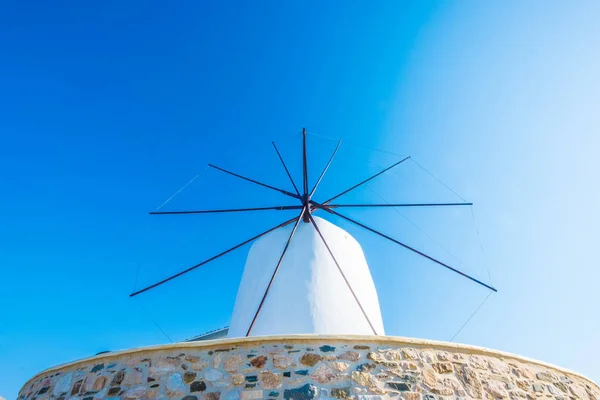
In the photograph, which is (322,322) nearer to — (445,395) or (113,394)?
(445,395)

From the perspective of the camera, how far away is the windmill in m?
5.13

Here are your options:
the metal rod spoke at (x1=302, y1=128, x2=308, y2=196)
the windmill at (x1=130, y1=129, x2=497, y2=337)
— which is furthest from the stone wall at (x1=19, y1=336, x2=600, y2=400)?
the metal rod spoke at (x1=302, y1=128, x2=308, y2=196)

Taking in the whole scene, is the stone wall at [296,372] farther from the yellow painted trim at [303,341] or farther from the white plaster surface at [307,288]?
the white plaster surface at [307,288]

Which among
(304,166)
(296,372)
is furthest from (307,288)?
(304,166)

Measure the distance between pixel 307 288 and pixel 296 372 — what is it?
232cm

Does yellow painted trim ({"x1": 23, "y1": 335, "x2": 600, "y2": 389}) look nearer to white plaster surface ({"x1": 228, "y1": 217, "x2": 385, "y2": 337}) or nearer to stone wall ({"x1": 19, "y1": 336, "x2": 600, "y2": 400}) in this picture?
stone wall ({"x1": 19, "y1": 336, "x2": 600, "y2": 400})

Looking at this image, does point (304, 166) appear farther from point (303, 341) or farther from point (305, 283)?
point (303, 341)

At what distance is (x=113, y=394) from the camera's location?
3.18 m

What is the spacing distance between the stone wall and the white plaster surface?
1.78 m

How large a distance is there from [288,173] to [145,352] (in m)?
4.95

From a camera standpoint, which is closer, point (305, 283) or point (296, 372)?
point (296, 372)

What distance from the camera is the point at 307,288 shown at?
5.39 m

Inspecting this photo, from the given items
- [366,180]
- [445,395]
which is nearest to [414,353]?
[445,395]

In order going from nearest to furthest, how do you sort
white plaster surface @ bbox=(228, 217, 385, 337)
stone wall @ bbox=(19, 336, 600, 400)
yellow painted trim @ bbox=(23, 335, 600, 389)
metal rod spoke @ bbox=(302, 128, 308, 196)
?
stone wall @ bbox=(19, 336, 600, 400) → yellow painted trim @ bbox=(23, 335, 600, 389) → white plaster surface @ bbox=(228, 217, 385, 337) → metal rod spoke @ bbox=(302, 128, 308, 196)
